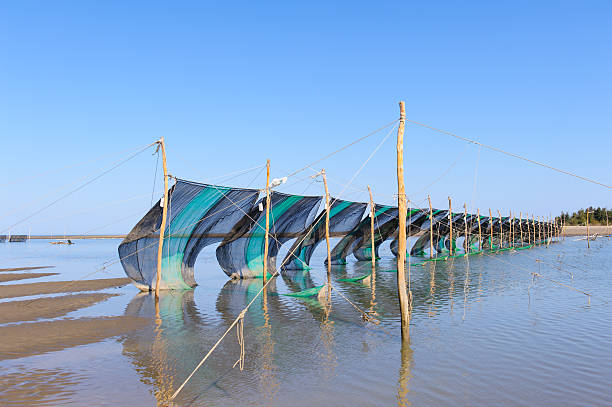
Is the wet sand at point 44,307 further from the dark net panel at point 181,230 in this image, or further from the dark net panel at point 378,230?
the dark net panel at point 378,230

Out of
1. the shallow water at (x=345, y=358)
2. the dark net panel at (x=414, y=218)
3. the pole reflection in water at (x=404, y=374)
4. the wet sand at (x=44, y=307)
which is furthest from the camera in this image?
the dark net panel at (x=414, y=218)

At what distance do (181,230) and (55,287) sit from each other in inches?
356

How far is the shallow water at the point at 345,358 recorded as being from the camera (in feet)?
25.1

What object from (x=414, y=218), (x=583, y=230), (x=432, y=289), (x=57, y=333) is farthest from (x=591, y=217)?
(x=57, y=333)

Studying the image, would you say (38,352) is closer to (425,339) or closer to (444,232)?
(425,339)

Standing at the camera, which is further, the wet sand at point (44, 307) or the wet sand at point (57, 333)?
the wet sand at point (44, 307)

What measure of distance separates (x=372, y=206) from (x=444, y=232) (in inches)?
966

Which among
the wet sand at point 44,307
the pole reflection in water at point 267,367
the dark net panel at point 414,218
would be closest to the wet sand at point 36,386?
the pole reflection in water at point 267,367

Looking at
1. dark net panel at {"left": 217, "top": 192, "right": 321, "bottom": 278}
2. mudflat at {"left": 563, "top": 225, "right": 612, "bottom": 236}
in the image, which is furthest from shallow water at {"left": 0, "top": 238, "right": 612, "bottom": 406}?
mudflat at {"left": 563, "top": 225, "right": 612, "bottom": 236}

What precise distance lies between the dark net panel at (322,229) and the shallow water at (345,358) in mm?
11052

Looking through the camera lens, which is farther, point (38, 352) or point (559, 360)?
point (38, 352)

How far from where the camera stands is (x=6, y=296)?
19344mm

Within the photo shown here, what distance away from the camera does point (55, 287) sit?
22547 millimetres

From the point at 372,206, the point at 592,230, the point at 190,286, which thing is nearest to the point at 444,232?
the point at 372,206
